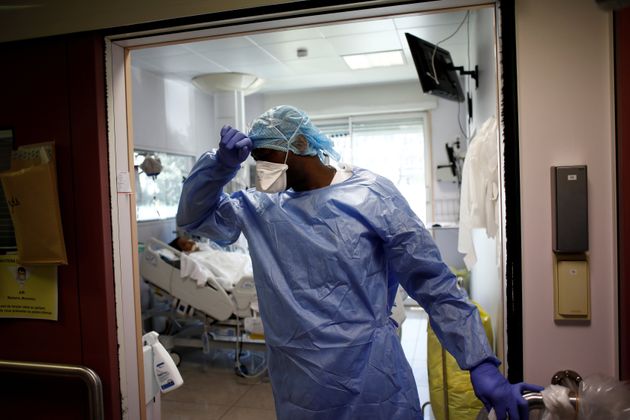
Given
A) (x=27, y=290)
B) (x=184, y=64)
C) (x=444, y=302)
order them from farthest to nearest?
(x=184, y=64), (x=27, y=290), (x=444, y=302)

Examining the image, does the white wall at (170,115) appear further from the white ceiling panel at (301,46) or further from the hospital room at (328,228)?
the hospital room at (328,228)

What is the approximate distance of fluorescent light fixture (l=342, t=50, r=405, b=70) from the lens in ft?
15.2

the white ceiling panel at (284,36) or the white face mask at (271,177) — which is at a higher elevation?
the white ceiling panel at (284,36)

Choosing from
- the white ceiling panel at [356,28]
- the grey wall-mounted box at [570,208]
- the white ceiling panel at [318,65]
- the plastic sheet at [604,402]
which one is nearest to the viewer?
the plastic sheet at [604,402]

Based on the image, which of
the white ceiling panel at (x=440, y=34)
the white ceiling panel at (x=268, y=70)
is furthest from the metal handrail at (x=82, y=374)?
the white ceiling panel at (x=268, y=70)

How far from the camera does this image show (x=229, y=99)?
521 centimetres

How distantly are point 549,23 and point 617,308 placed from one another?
0.85m

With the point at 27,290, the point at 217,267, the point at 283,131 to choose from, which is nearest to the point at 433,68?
the point at 283,131

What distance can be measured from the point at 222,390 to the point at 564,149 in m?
2.94

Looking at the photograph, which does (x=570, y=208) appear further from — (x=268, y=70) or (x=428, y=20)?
(x=268, y=70)

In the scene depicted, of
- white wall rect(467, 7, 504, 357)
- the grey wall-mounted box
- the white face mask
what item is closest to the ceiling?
white wall rect(467, 7, 504, 357)

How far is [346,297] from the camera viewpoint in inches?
55.6

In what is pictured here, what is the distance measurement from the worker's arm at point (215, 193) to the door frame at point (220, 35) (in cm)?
40

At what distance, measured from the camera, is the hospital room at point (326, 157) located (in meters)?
3.03
